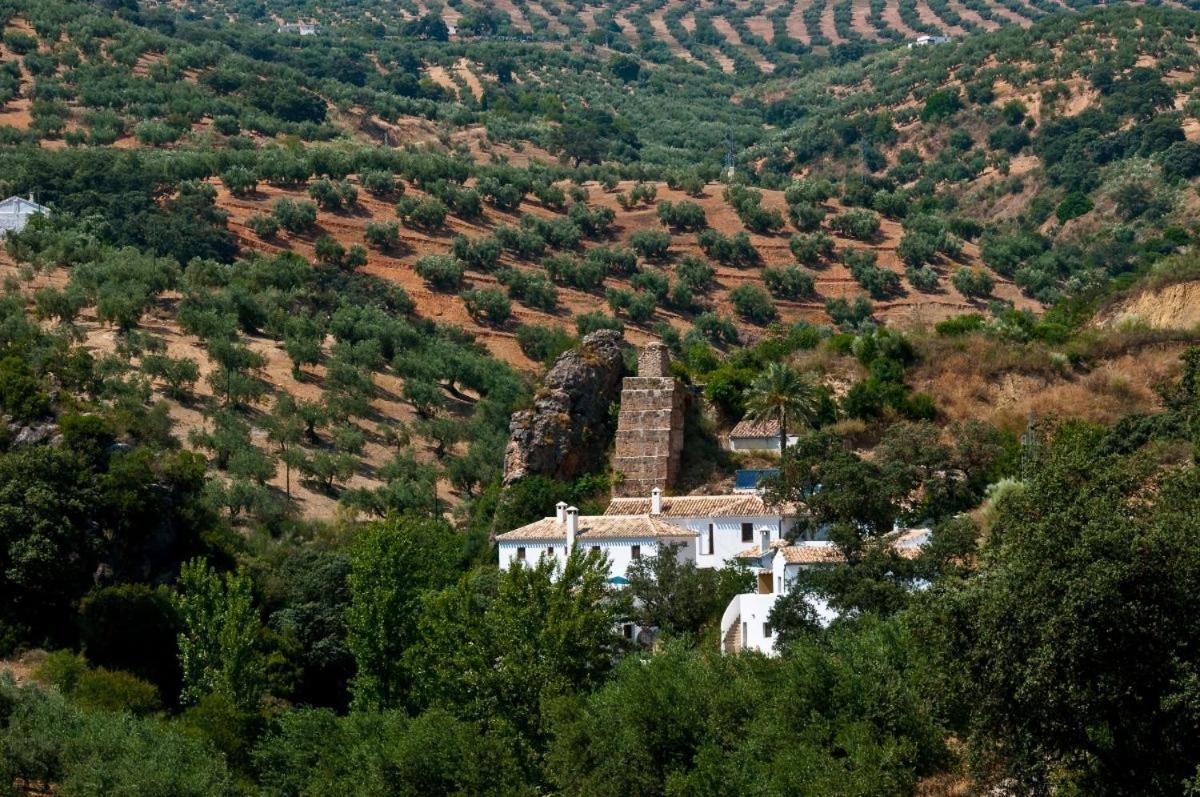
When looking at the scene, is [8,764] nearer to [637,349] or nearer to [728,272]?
[637,349]

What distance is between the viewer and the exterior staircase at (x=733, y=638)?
47.6 m

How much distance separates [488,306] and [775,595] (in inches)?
1705

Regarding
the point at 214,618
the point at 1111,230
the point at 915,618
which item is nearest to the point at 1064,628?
the point at 915,618

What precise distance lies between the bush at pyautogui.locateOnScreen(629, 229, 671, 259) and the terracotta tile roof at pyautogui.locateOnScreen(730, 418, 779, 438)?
4148 cm

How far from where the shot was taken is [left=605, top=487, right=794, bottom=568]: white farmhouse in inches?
2050

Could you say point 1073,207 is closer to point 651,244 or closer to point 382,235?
point 651,244

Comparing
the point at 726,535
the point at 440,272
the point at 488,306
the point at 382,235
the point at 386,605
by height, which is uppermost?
the point at 382,235

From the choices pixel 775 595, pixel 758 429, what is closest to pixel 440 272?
pixel 758 429

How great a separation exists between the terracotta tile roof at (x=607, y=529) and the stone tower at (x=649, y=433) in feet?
12.3

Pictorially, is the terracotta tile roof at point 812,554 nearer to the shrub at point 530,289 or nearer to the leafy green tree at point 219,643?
the leafy green tree at point 219,643

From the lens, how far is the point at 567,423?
59.1m

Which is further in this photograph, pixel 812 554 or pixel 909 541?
pixel 909 541

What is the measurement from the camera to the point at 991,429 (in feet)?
182

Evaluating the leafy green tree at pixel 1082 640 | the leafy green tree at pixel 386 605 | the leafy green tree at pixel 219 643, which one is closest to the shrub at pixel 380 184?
the leafy green tree at pixel 386 605
